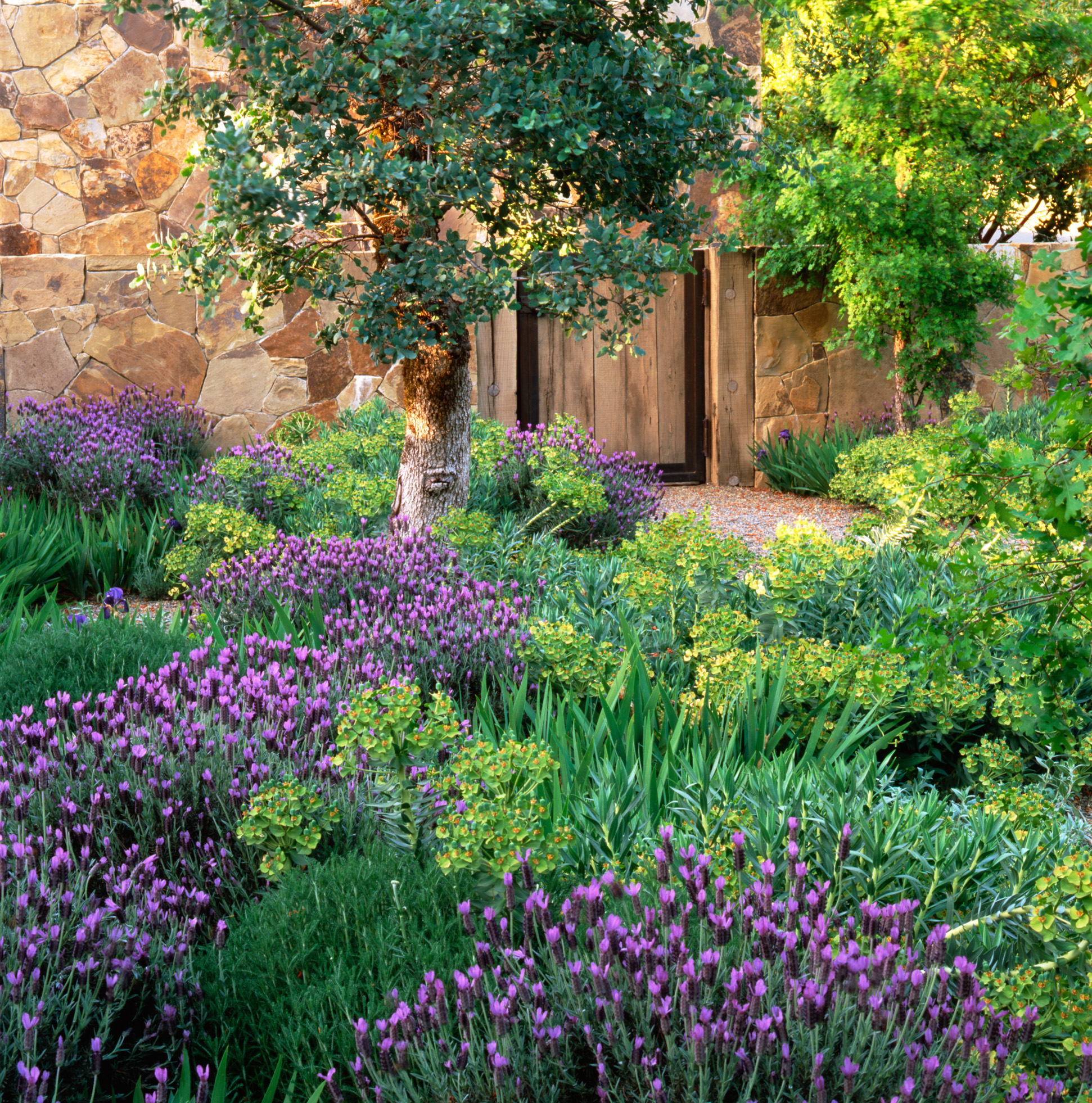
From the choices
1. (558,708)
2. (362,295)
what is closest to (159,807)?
(558,708)

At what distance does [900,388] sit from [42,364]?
717cm

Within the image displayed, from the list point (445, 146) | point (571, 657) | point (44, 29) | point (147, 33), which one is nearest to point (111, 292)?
point (147, 33)

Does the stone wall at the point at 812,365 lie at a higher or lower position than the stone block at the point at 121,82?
lower

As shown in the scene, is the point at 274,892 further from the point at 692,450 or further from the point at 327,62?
the point at 692,450

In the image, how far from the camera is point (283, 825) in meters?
2.15

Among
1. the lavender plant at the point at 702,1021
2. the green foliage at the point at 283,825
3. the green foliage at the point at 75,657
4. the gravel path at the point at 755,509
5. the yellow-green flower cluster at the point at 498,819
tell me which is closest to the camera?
the lavender plant at the point at 702,1021

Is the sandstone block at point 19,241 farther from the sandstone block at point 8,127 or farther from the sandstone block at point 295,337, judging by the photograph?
the sandstone block at point 295,337

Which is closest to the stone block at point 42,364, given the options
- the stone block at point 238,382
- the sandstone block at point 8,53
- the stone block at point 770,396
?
the stone block at point 238,382

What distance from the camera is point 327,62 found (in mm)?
4176

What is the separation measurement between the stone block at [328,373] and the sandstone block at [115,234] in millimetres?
1917

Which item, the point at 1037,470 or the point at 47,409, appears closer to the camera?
the point at 1037,470

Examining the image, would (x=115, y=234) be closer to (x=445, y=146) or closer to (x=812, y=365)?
(x=445, y=146)

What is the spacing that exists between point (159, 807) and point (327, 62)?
10.1 feet

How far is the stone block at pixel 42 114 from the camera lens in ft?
29.3
